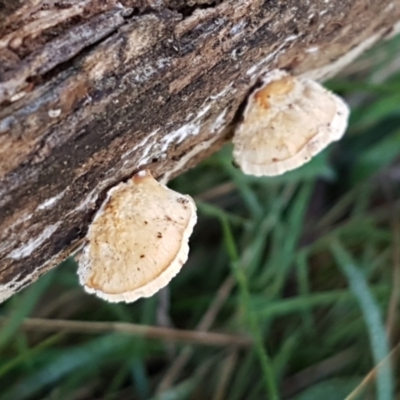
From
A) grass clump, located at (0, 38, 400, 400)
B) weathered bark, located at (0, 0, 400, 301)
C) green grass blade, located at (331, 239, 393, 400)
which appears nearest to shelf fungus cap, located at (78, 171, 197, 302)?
weathered bark, located at (0, 0, 400, 301)

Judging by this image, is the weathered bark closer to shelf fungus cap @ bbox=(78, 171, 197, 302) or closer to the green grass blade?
shelf fungus cap @ bbox=(78, 171, 197, 302)

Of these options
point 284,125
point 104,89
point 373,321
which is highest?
point 104,89

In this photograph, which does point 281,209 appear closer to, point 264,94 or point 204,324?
point 204,324

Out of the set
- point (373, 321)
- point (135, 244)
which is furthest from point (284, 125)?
point (373, 321)

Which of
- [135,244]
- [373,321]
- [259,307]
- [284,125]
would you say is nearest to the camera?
[135,244]

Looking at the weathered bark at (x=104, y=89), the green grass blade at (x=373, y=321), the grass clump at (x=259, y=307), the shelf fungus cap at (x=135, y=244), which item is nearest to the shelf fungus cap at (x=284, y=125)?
the weathered bark at (x=104, y=89)

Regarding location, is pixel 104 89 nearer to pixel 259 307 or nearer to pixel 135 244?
pixel 135 244

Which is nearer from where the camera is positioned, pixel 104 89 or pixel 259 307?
pixel 104 89

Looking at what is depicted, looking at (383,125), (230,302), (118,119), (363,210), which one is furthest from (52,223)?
(383,125)
